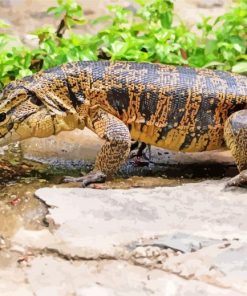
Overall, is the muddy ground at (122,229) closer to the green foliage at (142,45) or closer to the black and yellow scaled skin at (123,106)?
the black and yellow scaled skin at (123,106)

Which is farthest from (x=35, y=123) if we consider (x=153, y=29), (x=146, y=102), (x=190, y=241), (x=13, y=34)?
(x=13, y=34)

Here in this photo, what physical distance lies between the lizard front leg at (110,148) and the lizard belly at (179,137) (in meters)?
0.25

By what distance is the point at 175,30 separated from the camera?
371 inches

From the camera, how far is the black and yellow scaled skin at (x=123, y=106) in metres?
6.64

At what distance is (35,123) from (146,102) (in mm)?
1001

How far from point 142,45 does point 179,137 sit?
94.6 inches

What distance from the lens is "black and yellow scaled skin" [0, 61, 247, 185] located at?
6.64m

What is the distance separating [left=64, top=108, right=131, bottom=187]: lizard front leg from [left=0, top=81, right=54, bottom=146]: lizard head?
0.50 metres

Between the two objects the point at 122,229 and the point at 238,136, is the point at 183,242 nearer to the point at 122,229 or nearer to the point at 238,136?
the point at 122,229

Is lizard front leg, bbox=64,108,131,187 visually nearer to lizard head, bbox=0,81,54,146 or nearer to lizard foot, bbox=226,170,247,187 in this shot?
lizard head, bbox=0,81,54,146

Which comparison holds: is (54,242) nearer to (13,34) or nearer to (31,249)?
(31,249)

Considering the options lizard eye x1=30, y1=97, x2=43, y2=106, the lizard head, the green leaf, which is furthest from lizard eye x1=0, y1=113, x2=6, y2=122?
the green leaf

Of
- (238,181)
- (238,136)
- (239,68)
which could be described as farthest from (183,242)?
(239,68)

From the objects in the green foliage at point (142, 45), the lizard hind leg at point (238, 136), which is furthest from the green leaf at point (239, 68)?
the lizard hind leg at point (238, 136)
